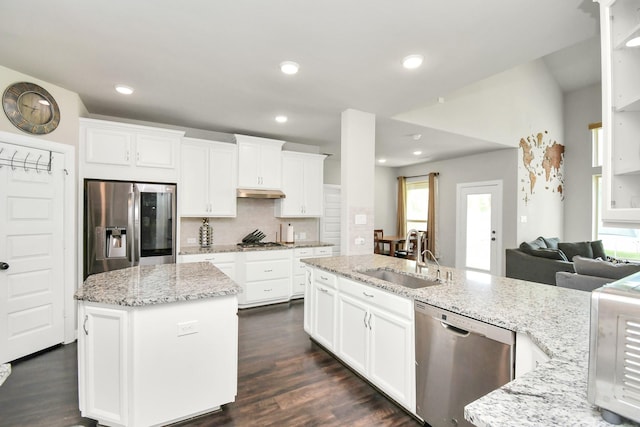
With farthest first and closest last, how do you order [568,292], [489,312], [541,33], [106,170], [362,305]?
[106,170] → [362,305] → [541,33] → [568,292] → [489,312]

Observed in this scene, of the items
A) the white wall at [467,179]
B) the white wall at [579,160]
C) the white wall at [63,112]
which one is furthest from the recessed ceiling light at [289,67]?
the white wall at [579,160]

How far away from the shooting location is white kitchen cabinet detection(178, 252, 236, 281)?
3863 mm

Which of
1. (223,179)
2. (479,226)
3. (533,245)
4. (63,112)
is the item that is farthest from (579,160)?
(63,112)

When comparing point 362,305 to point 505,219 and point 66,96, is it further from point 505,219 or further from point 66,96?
point 505,219

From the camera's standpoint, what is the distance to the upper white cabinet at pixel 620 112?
1.22 meters

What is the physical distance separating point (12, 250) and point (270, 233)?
10.1 ft

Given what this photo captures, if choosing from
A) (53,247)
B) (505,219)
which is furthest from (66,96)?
(505,219)

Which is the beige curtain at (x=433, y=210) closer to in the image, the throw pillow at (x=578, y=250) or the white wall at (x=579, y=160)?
the throw pillow at (x=578, y=250)

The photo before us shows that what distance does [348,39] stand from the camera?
2.20m

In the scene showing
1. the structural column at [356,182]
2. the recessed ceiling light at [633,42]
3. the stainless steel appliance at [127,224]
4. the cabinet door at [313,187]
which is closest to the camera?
the recessed ceiling light at [633,42]

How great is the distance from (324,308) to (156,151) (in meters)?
2.78

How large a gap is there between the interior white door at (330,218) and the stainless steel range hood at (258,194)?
3.92 feet

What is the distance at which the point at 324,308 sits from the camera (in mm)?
2805

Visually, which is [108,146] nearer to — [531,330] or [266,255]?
[266,255]
